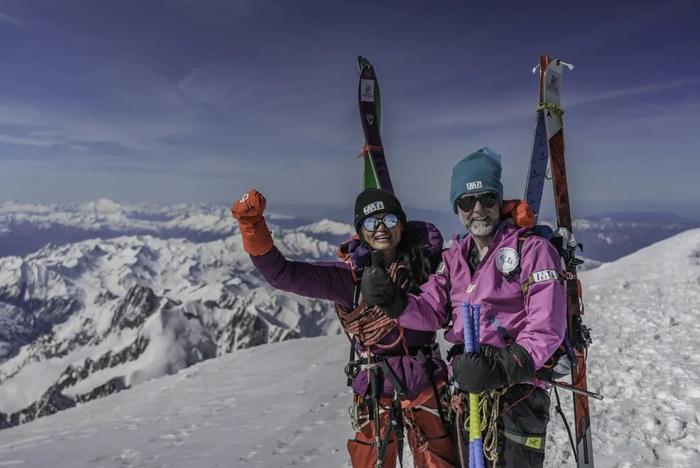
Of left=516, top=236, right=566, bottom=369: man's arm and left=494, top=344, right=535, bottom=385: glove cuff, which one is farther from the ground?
left=516, top=236, right=566, bottom=369: man's arm

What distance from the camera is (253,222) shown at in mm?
4676

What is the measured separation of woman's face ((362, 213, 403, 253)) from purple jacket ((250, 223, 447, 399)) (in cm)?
34

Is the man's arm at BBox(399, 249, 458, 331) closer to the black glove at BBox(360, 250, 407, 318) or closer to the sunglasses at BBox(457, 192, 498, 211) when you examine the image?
the black glove at BBox(360, 250, 407, 318)

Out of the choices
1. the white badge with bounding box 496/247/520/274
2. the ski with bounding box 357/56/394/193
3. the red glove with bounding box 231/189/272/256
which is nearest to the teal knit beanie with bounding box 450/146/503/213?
the white badge with bounding box 496/247/520/274

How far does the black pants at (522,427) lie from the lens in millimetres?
4082

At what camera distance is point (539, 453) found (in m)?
4.13

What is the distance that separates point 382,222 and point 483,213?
1130mm

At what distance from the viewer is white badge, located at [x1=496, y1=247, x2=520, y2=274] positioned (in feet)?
12.8

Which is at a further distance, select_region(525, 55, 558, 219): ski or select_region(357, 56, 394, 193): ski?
Result: select_region(357, 56, 394, 193): ski

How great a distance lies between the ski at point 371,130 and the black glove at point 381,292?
13.2 feet

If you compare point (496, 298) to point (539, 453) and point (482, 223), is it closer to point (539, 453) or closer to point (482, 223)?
point (482, 223)

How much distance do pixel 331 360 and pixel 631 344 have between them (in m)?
11.7

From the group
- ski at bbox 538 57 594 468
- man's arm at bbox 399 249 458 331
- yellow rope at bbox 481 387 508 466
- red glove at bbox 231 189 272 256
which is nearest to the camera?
yellow rope at bbox 481 387 508 466

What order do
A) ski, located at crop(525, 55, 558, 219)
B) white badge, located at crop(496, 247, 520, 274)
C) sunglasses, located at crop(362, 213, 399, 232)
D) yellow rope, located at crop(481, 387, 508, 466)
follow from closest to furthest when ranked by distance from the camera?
white badge, located at crop(496, 247, 520, 274)
yellow rope, located at crop(481, 387, 508, 466)
sunglasses, located at crop(362, 213, 399, 232)
ski, located at crop(525, 55, 558, 219)
